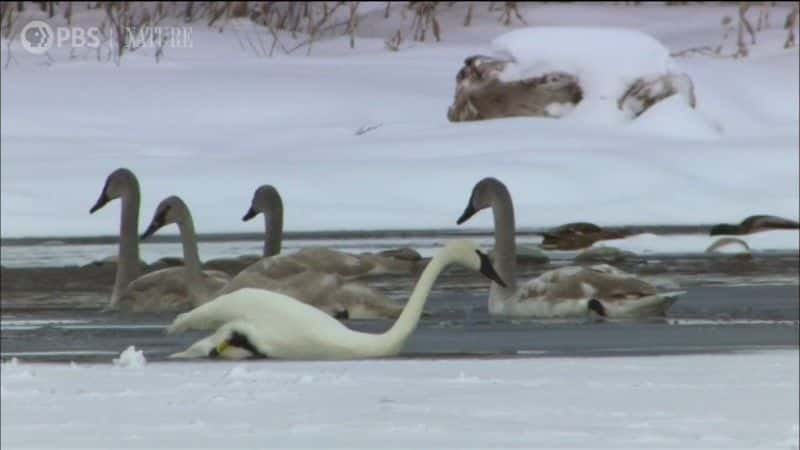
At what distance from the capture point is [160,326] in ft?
40.4

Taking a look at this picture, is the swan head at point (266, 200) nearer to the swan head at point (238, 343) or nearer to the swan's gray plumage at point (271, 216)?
the swan's gray plumage at point (271, 216)

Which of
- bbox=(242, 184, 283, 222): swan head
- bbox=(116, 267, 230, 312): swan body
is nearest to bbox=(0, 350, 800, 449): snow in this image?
bbox=(116, 267, 230, 312): swan body

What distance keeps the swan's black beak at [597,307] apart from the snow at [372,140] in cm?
734

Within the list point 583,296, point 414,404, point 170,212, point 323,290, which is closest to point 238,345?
point 323,290

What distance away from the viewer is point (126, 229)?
47.0ft

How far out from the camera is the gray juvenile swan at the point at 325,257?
44.4ft

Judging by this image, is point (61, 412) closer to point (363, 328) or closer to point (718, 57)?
point (363, 328)

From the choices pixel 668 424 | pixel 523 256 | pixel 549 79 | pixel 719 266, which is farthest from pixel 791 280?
pixel 549 79

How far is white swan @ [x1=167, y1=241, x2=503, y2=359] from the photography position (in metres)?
9.98

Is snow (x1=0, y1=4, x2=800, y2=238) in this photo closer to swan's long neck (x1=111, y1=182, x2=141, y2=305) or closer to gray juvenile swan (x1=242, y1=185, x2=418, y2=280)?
gray juvenile swan (x1=242, y1=185, x2=418, y2=280)

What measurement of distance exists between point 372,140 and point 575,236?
7915 mm

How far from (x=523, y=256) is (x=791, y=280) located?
7.71 ft

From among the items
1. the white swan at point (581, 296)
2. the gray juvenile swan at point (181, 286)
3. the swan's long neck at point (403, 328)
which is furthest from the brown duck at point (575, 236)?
the swan's long neck at point (403, 328)

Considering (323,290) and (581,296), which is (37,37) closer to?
(323,290)
